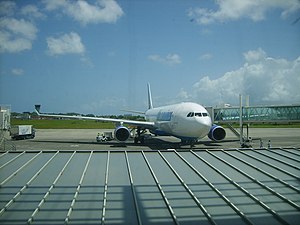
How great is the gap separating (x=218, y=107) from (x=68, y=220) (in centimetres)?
3049

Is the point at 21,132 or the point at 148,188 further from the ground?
the point at 148,188

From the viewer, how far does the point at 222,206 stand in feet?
20.3

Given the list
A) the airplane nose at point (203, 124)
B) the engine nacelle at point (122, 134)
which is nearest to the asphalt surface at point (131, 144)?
the engine nacelle at point (122, 134)

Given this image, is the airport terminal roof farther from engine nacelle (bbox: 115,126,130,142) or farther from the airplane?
engine nacelle (bbox: 115,126,130,142)

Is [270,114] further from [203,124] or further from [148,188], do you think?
[148,188]

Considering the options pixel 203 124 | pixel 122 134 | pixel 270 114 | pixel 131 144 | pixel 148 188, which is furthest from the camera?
pixel 131 144

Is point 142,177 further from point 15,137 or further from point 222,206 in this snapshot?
point 15,137

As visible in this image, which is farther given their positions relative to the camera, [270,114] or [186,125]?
[270,114]

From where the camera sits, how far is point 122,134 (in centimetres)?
3173

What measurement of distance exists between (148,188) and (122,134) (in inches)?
975

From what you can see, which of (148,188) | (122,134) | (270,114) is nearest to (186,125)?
(122,134)

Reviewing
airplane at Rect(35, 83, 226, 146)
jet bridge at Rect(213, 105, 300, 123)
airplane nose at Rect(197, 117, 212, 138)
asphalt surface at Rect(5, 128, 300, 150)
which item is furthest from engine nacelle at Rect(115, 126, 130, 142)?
jet bridge at Rect(213, 105, 300, 123)

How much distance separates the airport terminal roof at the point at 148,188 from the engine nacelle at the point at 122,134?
21.4 m

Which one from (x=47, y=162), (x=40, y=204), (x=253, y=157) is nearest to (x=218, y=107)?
(x=253, y=157)
